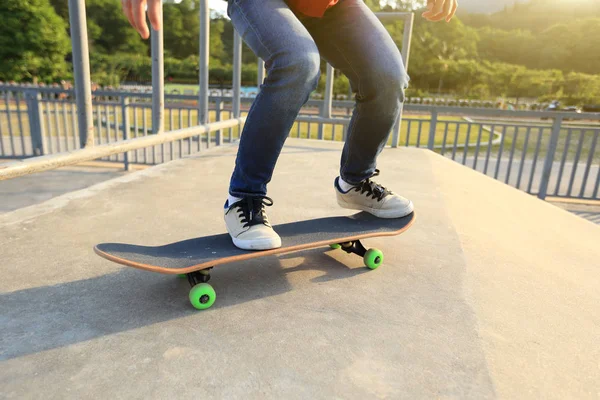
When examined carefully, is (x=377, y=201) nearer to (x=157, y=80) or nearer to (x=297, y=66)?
(x=297, y=66)

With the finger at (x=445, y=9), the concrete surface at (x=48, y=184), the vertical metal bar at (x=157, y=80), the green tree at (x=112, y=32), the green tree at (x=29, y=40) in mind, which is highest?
the green tree at (x=112, y=32)

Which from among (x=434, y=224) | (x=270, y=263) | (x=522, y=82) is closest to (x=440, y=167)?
(x=434, y=224)

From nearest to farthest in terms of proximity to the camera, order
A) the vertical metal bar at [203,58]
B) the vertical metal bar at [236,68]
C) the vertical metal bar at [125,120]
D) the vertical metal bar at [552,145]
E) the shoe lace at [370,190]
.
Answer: the shoe lace at [370,190]
the vertical metal bar at [203,58]
the vertical metal bar at [236,68]
the vertical metal bar at [552,145]
the vertical metal bar at [125,120]

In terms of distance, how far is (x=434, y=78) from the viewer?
58.6 meters

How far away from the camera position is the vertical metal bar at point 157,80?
261cm

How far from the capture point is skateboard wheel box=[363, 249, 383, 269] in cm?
164

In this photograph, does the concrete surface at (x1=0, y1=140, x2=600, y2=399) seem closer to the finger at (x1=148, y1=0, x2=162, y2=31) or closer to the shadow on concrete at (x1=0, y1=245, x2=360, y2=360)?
the shadow on concrete at (x1=0, y1=245, x2=360, y2=360)

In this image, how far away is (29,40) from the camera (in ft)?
115

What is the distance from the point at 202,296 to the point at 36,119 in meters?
6.94

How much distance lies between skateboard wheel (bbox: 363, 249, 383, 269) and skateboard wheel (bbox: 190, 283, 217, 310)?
62cm

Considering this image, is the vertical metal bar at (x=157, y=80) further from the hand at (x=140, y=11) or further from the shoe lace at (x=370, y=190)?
the shoe lace at (x=370, y=190)

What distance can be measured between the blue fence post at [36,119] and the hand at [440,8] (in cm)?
673

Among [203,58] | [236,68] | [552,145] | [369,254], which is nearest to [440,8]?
[369,254]

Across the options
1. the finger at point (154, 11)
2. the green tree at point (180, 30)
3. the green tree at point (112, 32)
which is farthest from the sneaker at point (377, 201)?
the green tree at point (180, 30)
